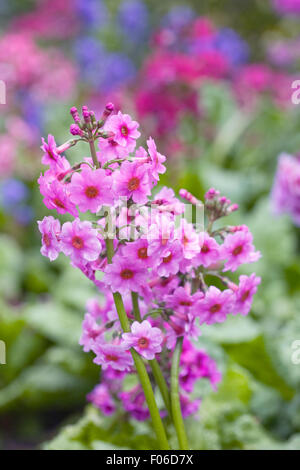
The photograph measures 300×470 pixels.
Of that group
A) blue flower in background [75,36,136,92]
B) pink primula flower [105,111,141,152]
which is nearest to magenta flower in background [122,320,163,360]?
pink primula flower [105,111,141,152]

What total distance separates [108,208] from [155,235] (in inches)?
3.5

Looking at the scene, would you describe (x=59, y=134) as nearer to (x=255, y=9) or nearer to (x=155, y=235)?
(x=155, y=235)

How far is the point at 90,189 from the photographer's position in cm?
76

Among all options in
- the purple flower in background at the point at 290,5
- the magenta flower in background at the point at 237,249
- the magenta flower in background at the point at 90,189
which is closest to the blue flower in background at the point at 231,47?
the purple flower in background at the point at 290,5

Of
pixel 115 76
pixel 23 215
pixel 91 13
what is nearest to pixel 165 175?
pixel 23 215

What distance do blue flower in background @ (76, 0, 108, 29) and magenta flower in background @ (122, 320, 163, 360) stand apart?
3.96m

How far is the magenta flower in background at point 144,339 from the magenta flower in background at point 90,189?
0.54ft

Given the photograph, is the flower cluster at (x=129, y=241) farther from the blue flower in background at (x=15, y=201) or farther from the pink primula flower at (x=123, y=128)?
the blue flower in background at (x=15, y=201)

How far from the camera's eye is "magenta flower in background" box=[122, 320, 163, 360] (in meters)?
0.79

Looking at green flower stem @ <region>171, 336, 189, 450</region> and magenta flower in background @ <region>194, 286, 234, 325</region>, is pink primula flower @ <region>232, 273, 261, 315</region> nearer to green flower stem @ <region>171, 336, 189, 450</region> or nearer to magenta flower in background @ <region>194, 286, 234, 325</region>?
magenta flower in background @ <region>194, 286, 234, 325</region>

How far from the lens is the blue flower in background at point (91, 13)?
14.2 ft

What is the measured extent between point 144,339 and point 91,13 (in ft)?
13.1
